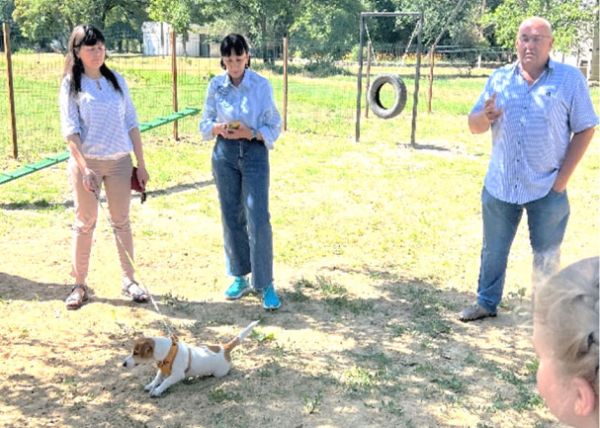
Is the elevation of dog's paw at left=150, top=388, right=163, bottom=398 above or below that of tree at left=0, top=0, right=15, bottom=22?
below

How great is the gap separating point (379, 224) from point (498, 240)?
7.83ft

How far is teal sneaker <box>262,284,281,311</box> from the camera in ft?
13.9

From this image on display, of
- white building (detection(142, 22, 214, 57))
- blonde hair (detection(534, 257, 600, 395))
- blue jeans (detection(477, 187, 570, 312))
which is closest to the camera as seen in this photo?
blonde hair (detection(534, 257, 600, 395))

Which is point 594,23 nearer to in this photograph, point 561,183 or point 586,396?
point 561,183

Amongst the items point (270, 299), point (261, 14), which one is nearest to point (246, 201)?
point (270, 299)

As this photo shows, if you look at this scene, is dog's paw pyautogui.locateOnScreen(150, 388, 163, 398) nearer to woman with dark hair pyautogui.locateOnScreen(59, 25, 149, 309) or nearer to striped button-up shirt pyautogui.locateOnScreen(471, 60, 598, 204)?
woman with dark hair pyautogui.locateOnScreen(59, 25, 149, 309)

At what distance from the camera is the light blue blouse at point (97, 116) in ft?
12.6

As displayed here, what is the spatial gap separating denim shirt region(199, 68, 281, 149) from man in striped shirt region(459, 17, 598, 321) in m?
1.18

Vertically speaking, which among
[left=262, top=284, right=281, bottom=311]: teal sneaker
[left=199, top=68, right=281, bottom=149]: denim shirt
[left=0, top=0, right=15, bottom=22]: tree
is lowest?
[left=262, top=284, right=281, bottom=311]: teal sneaker

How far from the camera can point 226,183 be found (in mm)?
4117

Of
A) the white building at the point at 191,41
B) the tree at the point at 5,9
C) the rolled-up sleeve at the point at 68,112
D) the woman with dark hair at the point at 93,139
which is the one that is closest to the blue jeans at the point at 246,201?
the woman with dark hair at the point at 93,139

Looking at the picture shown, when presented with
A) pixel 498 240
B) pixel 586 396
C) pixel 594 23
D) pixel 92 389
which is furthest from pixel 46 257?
pixel 594 23

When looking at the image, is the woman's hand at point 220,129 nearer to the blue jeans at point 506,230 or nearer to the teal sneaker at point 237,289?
the teal sneaker at point 237,289

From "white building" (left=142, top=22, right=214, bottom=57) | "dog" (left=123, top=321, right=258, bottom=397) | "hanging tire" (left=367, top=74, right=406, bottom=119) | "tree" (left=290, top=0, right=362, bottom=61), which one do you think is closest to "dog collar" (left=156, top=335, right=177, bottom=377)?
"dog" (left=123, top=321, right=258, bottom=397)
